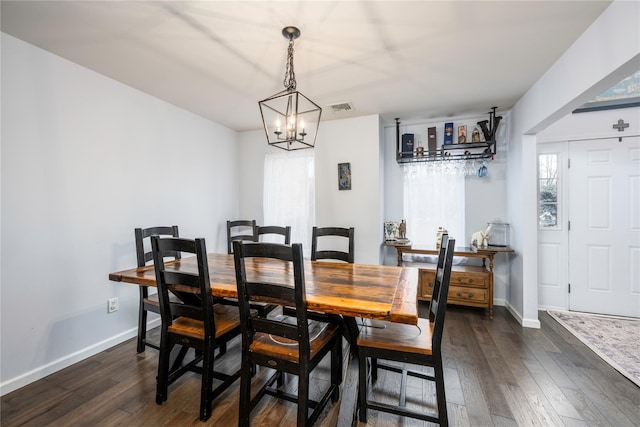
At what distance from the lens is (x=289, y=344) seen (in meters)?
1.57

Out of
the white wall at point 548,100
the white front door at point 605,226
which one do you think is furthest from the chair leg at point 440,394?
the white front door at point 605,226

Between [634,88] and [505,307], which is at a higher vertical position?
[634,88]

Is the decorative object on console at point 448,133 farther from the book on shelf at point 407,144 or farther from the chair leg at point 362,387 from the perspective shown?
the chair leg at point 362,387

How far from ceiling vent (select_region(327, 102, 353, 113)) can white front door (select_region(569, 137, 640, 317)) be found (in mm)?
2650

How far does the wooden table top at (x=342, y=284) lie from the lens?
136 cm

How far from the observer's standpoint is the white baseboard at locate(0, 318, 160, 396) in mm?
1956

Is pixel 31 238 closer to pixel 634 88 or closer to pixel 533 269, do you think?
pixel 533 269

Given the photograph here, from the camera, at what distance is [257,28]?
186 cm

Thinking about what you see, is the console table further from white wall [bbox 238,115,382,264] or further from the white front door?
the white front door

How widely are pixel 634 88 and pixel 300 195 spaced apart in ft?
13.0

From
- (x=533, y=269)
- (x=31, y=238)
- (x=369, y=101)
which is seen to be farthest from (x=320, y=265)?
(x=533, y=269)

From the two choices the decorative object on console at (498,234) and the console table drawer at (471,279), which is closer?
the console table drawer at (471,279)

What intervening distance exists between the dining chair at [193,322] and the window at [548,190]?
372 cm

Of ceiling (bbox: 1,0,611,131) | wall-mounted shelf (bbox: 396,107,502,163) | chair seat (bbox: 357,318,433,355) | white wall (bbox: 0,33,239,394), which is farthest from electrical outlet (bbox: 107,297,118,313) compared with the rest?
wall-mounted shelf (bbox: 396,107,502,163)
